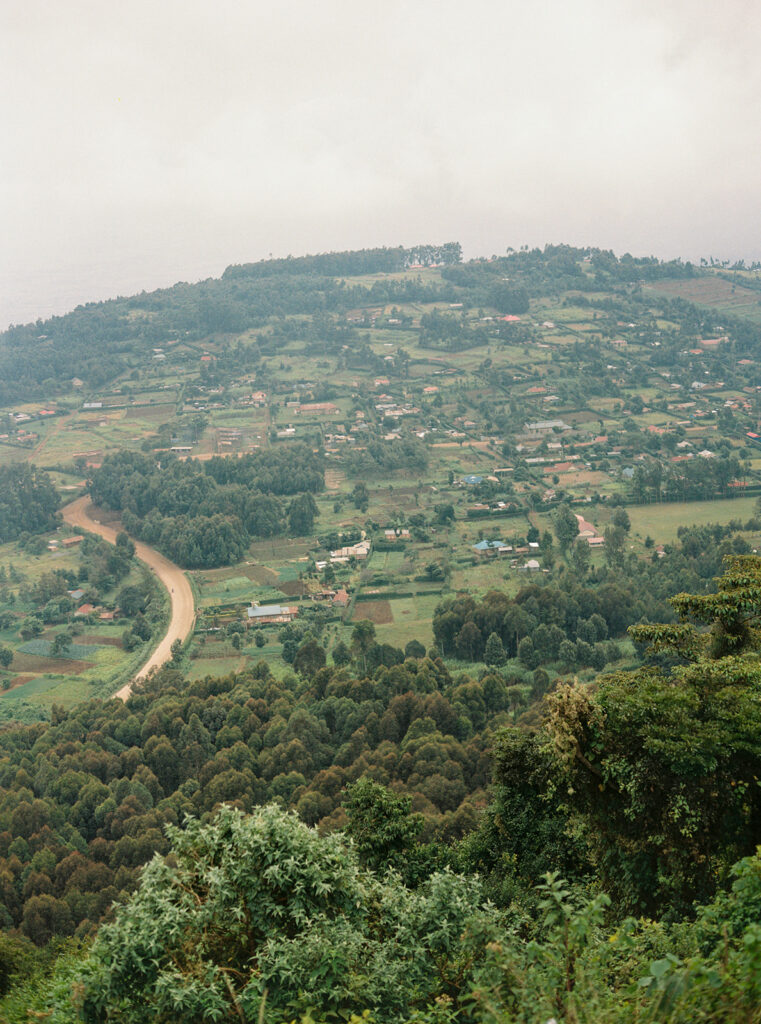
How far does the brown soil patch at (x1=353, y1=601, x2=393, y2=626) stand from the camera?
109 ft

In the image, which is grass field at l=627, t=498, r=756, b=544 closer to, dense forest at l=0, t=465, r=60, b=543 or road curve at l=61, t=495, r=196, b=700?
road curve at l=61, t=495, r=196, b=700

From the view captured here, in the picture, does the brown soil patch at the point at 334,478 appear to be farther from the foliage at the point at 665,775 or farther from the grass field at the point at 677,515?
the foliage at the point at 665,775

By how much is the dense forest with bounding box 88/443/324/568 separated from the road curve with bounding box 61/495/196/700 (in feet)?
2.77

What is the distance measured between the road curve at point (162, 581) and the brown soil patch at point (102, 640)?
2.26 m

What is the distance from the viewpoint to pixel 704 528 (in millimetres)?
38219

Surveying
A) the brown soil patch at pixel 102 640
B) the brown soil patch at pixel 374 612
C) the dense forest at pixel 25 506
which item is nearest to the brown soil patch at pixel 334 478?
the brown soil patch at pixel 374 612

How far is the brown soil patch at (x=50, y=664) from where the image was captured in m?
32.3

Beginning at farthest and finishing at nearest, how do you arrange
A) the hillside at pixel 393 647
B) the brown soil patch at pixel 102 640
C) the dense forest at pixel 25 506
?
the dense forest at pixel 25 506, the brown soil patch at pixel 102 640, the hillside at pixel 393 647

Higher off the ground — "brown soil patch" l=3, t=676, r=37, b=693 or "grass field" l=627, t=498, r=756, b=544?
"grass field" l=627, t=498, r=756, b=544

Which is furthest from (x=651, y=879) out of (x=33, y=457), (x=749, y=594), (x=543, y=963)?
(x=33, y=457)

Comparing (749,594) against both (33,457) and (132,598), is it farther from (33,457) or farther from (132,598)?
(33,457)

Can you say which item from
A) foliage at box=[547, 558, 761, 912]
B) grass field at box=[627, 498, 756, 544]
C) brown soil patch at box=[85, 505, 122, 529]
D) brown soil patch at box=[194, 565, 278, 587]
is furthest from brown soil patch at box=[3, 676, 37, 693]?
grass field at box=[627, 498, 756, 544]

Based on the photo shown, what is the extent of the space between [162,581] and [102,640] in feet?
18.7

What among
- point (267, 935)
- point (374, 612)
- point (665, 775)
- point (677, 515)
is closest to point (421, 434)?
point (677, 515)
